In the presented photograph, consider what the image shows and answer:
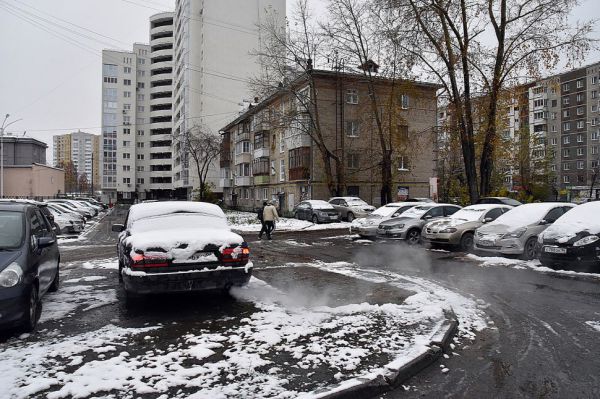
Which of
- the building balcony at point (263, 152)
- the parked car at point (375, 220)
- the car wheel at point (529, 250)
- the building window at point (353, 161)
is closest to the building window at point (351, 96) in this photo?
the building window at point (353, 161)

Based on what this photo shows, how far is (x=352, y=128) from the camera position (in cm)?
3994

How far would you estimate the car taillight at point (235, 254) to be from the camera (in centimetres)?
670

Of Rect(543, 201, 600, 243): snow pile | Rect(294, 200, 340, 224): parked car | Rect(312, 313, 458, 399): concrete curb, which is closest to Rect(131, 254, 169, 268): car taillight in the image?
Rect(312, 313, 458, 399): concrete curb

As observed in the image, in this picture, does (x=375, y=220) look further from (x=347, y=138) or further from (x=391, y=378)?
(x=347, y=138)

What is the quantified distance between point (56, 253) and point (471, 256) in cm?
1074

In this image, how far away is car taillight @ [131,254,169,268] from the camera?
6.22 meters

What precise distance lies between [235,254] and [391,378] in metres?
3.32

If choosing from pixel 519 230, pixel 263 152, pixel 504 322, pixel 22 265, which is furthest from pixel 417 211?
pixel 263 152

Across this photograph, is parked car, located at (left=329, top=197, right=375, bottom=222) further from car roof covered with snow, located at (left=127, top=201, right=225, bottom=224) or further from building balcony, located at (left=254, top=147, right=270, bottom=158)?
car roof covered with snow, located at (left=127, top=201, right=225, bottom=224)

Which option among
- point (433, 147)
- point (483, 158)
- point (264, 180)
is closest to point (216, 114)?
point (264, 180)

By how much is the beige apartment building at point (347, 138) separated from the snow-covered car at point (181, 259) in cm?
2563

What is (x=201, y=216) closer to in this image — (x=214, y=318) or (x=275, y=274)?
(x=214, y=318)

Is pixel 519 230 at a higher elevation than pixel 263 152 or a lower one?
lower

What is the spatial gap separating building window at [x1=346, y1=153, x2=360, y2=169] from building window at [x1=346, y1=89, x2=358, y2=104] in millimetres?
4702
